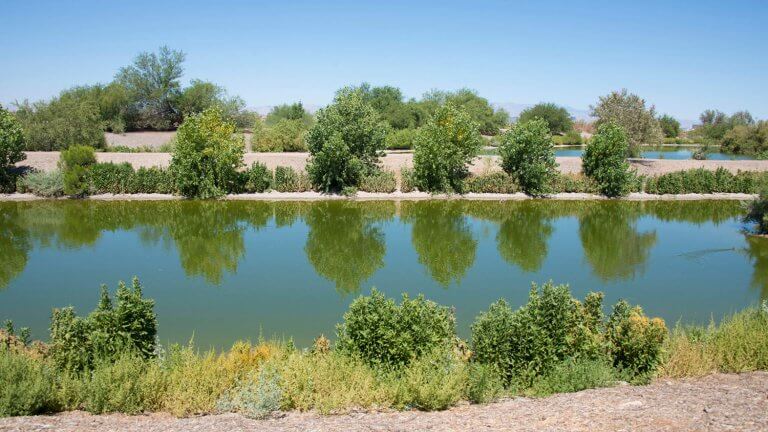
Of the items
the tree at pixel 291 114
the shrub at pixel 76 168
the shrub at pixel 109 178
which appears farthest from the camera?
the tree at pixel 291 114

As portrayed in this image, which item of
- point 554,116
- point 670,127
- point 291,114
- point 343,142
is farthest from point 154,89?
point 670,127

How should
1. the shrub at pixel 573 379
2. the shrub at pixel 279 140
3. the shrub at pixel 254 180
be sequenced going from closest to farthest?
the shrub at pixel 573 379 < the shrub at pixel 254 180 < the shrub at pixel 279 140

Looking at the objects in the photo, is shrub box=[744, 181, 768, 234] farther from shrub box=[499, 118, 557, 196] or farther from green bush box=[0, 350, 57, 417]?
green bush box=[0, 350, 57, 417]

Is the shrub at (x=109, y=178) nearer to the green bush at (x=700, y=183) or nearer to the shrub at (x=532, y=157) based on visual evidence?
the shrub at (x=532, y=157)

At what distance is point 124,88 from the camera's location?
51625mm

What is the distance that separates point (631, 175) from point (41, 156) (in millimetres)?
33751

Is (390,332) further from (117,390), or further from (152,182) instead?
(152,182)

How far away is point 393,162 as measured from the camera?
36.3 m

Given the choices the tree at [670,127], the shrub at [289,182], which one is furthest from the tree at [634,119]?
the tree at [670,127]

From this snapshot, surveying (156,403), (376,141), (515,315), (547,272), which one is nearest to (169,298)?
(156,403)

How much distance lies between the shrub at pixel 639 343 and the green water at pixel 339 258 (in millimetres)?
3470

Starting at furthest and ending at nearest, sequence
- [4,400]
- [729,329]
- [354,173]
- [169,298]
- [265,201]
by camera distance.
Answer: [354,173] → [265,201] → [169,298] → [729,329] → [4,400]

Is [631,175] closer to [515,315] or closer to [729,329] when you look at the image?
[729,329]

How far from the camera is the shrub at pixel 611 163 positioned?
31.5 metres
